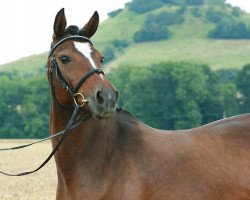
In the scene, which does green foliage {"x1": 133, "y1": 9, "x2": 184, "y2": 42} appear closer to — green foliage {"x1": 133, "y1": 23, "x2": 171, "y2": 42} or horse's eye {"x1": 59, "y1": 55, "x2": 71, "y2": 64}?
green foliage {"x1": 133, "y1": 23, "x2": 171, "y2": 42}

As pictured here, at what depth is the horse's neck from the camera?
6.66 metres

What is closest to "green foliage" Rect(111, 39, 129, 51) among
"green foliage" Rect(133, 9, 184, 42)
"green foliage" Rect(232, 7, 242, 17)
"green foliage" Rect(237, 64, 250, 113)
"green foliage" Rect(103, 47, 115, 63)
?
"green foliage" Rect(133, 9, 184, 42)

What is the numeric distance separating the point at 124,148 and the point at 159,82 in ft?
264

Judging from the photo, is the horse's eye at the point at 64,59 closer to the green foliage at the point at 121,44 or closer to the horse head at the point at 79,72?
the horse head at the point at 79,72

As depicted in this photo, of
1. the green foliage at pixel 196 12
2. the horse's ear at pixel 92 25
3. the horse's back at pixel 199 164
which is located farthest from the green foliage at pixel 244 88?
the green foliage at pixel 196 12

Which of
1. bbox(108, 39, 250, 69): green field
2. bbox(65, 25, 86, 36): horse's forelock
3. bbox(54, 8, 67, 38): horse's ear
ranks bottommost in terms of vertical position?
bbox(108, 39, 250, 69): green field

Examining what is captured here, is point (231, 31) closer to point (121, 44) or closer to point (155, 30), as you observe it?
point (155, 30)

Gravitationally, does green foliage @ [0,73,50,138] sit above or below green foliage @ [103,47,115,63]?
above

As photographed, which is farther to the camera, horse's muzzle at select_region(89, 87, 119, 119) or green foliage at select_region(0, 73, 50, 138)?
green foliage at select_region(0, 73, 50, 138)

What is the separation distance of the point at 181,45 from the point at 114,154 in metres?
164

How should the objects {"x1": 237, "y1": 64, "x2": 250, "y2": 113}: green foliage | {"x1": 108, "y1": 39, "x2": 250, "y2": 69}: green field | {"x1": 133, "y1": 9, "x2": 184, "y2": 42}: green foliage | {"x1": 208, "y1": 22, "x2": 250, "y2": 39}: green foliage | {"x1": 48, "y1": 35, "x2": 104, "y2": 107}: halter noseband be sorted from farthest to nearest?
{"x1": 133, "y1": 9, "x2": 184, "y2": 42}: green foliage, {"x1": 208, "y1": 22, "x2": 250, "y2": 39}: green foliage, {"x1": 108, "y1": 39, "x2": 250, "y2": 69}: green field, {"x1": 237, "y1": 64, "x2": 250, "y2": 113}: green foliage, {"x1": 48, "y1": 35, "x2": 104, "y2": 107}: halter noseband

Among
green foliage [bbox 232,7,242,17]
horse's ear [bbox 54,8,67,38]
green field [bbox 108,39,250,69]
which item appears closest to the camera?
horse's ear [bbox 54,8,67,38]

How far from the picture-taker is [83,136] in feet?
22.2

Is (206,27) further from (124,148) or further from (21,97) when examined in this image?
(124,148)
